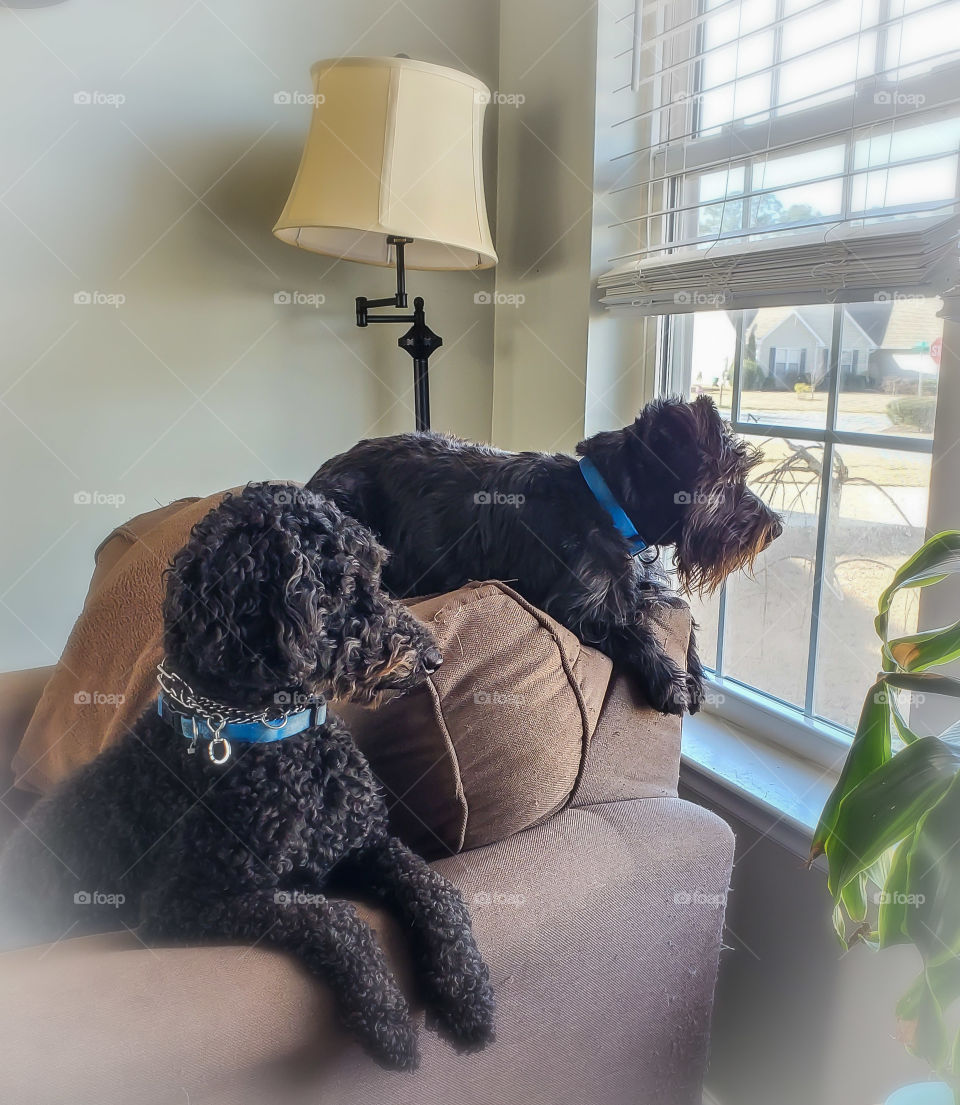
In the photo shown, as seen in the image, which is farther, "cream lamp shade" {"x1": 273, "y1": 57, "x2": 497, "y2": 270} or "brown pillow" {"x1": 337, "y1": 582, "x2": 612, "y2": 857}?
"cream lamp shade" {"x1": 273, "y1": 57, "x2": 497, "y2": 270}

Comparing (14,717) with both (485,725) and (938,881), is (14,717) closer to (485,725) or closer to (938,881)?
(485,725)

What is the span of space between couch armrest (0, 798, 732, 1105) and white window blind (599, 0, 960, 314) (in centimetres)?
92

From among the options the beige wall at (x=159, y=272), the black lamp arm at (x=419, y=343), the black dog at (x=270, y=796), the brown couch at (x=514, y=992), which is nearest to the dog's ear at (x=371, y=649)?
the black dog at (x=270, y=796)

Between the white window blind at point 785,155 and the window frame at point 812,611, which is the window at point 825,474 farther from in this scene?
the white window blind at point 785,155

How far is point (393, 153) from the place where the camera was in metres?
1.71

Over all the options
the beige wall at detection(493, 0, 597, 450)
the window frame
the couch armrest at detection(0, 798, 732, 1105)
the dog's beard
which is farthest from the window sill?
the beige wall at detection(493, 0, 597, 450)

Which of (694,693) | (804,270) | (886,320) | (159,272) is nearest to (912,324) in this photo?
(886,320)

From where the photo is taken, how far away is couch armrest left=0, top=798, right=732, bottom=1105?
29.4 inches

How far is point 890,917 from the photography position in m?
0.84

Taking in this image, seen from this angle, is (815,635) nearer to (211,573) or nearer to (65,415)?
(211,573)

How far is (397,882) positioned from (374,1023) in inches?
6.3

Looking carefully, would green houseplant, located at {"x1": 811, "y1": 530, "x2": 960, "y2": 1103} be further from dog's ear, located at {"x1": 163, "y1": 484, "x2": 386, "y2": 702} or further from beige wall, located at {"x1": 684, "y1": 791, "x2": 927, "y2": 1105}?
dog's ear, located at {"x1": 163, "y1": 484, "x2": 386, "y2": 702}

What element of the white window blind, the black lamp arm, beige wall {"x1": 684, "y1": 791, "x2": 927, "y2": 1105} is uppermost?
the white window blind

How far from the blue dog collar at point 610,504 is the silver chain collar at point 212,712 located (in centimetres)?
63
